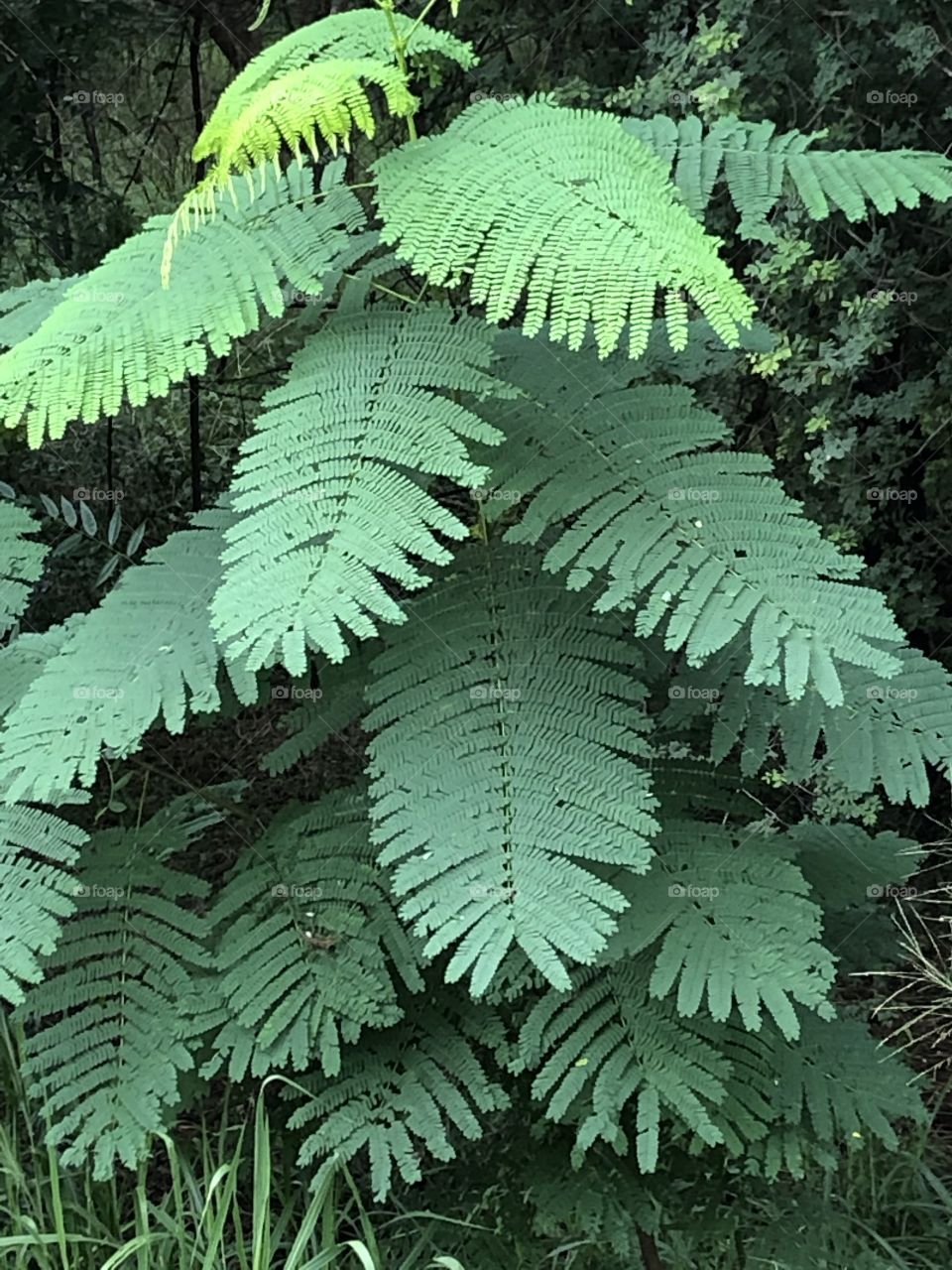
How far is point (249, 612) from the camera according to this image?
0.90 m

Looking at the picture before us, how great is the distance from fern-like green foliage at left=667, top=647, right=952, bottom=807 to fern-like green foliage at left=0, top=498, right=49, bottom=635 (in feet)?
2.44

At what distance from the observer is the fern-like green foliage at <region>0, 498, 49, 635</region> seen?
1.38 m

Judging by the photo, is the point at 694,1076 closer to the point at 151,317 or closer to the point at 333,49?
the point at 151,317

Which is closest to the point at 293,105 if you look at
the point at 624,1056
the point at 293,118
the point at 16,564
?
the point at 293,118

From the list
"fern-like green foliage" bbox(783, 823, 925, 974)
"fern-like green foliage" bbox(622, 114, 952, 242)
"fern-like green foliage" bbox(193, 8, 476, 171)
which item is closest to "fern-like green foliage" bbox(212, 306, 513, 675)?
"fern-like green foliage" bbox(193, 8, 476, 171)

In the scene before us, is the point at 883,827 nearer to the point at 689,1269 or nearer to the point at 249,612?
the point at 689,1269

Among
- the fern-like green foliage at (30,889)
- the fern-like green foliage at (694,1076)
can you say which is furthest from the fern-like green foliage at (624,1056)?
the fern-like green foliage at (30,889)

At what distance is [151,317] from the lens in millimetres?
1017

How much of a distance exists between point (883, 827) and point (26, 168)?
7.20ft

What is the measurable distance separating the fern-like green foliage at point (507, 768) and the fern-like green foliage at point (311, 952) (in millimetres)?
188

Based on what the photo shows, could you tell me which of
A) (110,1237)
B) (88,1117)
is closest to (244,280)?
(88,1117)

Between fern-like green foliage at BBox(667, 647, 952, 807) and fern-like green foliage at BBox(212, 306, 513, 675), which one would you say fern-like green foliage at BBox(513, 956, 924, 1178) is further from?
fern-like green foliage at BBox(212, 306, 513, 675)

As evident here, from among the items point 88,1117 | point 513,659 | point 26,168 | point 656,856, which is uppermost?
point 26,168

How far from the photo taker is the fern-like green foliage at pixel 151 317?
39.0 inches
